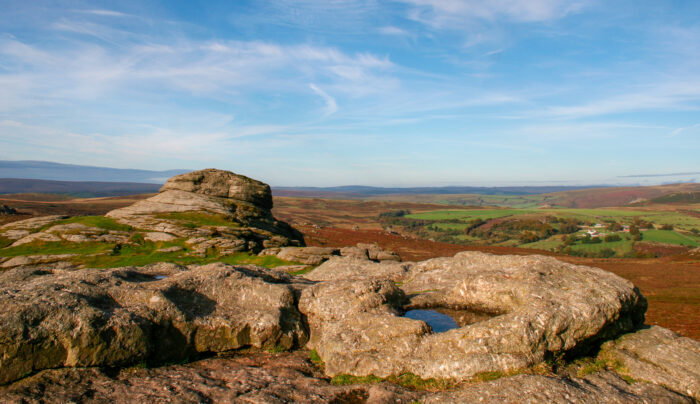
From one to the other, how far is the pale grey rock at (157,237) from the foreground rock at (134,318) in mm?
18649

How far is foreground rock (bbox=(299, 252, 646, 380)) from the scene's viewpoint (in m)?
11.1

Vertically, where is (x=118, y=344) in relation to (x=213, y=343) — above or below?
above

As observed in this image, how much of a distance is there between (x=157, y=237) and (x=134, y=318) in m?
27.2

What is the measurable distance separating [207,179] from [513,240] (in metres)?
94.2

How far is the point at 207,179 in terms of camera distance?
158 feet

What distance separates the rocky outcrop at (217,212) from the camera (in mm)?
37469

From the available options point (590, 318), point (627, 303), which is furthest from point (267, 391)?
point (627, 303)

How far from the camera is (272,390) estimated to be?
10.5 m

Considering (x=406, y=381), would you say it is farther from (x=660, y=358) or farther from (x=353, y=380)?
(x=660, y=358)

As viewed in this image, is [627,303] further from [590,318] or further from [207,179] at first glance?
[207,179]

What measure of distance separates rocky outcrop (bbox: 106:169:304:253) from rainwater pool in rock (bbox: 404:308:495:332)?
24.3 meters

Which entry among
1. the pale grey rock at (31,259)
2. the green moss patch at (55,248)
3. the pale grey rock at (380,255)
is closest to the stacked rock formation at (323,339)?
the pale grey rock at (31,259)

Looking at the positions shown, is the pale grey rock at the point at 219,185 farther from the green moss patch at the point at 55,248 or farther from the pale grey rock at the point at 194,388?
the pale grey rock at the point at 194,388

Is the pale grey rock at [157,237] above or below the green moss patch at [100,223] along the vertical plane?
below
